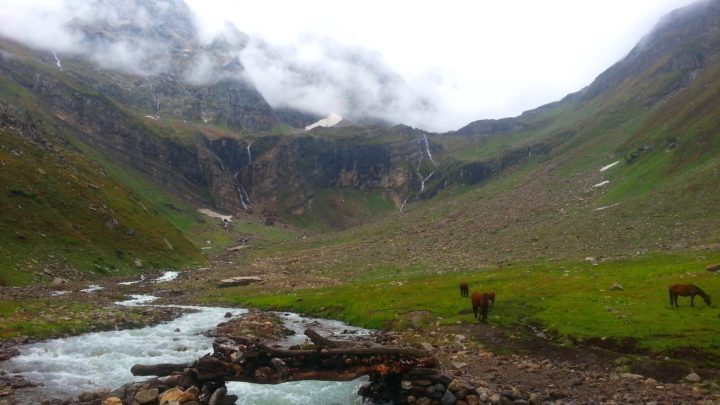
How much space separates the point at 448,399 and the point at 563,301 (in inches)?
920

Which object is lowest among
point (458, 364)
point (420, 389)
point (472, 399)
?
point (458, 364)

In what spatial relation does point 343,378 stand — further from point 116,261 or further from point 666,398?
point 116,261

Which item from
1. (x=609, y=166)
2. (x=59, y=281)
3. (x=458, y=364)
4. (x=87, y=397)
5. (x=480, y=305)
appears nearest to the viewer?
(x=87, y=397)

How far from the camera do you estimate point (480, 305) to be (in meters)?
39.8

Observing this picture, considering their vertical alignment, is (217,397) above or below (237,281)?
below

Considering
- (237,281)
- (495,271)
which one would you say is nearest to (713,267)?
(495,271)

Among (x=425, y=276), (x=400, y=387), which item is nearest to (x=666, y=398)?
(x=400, y=387)

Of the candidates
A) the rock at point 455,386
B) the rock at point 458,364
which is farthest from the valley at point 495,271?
the rock at point 455,386

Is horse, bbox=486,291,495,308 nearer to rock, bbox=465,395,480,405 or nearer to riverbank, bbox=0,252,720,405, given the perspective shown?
riverbank, bbox=0,252,720,405

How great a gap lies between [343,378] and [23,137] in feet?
424

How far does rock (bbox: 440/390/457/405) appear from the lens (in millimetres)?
21359

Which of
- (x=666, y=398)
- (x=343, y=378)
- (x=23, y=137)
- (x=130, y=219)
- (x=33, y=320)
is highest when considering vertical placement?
(x=23, y=137)

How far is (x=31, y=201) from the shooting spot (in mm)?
88625

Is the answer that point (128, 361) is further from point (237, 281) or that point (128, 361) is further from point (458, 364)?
point (237, 281)
